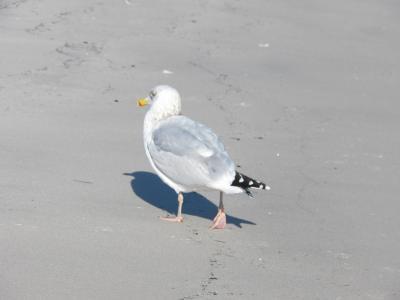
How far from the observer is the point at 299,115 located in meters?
8.62

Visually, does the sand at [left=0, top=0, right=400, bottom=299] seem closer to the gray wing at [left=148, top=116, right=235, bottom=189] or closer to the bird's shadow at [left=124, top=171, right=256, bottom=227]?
the bird's shadow at [left=124, top=171, right=256, bottom=227]

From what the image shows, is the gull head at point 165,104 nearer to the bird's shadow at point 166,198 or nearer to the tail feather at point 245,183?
the bird's shadow at point 166,198

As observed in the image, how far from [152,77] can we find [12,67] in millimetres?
1253

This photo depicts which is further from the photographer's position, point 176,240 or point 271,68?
point 271,68

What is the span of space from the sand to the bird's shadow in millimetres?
17

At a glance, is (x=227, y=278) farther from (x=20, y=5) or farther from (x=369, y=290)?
(x=20, y=5)

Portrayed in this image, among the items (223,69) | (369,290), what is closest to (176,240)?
(369,290)

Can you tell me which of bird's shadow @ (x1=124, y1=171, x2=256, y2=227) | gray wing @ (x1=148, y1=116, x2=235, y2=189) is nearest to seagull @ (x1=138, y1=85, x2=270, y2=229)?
gray wing @ (x1=148, y1=116, x2=235, y2=189)

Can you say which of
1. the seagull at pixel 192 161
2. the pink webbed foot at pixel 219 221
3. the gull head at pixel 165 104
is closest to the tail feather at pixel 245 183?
the seagull at pixel 192 161

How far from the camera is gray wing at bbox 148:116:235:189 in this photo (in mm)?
5957

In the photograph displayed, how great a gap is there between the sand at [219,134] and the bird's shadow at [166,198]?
17 millimetres

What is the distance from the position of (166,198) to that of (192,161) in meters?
0.73

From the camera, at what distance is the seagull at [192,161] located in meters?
5.91

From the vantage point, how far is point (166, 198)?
22.0ft
